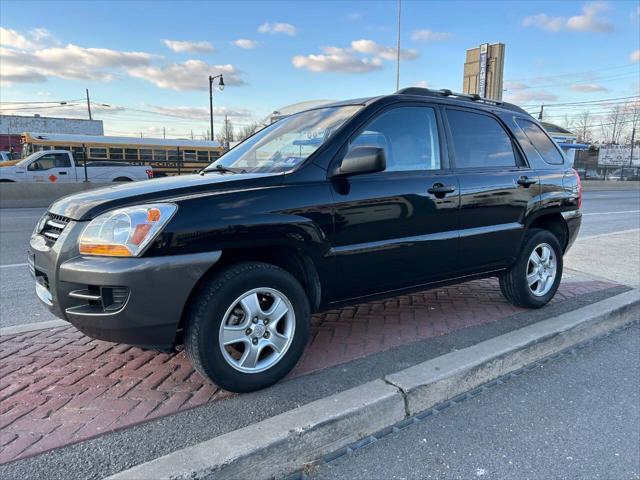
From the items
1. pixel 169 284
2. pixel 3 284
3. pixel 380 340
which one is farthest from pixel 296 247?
pixel 3 284

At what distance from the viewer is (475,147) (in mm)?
4059

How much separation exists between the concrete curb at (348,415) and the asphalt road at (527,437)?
11 cm

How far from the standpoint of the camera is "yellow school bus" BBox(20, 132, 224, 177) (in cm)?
2473

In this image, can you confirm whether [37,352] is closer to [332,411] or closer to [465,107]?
[332,411]

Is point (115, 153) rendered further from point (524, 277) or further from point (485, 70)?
point (524, 277)

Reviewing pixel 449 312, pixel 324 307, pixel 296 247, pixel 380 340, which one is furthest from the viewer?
pixel 449 312

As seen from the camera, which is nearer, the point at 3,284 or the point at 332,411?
the point at 332,411

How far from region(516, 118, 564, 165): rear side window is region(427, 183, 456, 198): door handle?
4.76 ft

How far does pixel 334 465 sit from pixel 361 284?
48.8 inches

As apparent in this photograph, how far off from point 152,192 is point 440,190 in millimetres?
2058

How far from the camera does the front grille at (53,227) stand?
2.75 m

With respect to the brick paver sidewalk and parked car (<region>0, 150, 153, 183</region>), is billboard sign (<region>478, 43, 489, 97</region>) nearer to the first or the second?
the brick paver sidewalk

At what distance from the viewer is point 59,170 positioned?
65.3ft

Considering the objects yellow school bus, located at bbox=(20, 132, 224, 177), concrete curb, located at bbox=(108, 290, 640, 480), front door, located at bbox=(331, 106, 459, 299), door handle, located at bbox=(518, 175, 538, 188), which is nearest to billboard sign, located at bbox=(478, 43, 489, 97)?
door handle, located at bbox=(518, 175, 538, 188)
